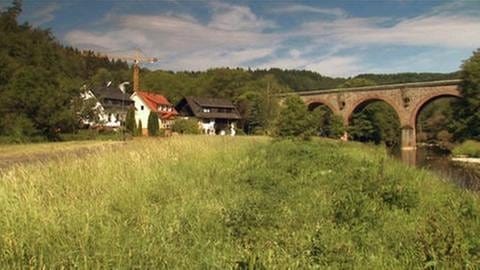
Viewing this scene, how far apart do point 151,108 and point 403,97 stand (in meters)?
38.0

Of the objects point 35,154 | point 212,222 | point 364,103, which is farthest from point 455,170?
point 364,103

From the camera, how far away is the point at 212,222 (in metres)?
5.96

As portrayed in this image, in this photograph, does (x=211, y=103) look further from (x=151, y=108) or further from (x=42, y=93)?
(x=42, y=93)

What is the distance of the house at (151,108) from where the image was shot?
7094 cm

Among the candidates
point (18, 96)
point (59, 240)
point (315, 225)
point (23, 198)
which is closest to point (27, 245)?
point (59, 240)

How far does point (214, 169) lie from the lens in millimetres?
10633


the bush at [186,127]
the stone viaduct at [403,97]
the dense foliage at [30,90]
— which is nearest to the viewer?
the dense foliage at [30,90]

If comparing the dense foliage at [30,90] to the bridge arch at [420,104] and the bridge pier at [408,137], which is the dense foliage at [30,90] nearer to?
the bridge pier at [408,137]

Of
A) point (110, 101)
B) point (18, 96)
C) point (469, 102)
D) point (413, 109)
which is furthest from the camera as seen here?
point (413, 109)

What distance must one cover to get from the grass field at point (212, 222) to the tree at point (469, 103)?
5024 centimetres

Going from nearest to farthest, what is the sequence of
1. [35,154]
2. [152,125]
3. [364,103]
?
[35,154], [152,125], [364,103]

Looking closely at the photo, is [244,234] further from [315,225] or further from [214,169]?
[214,169]

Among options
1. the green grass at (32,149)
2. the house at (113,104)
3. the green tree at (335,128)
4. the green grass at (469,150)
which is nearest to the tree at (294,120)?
the green grass at (469,150)

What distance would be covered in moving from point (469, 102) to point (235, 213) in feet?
186
